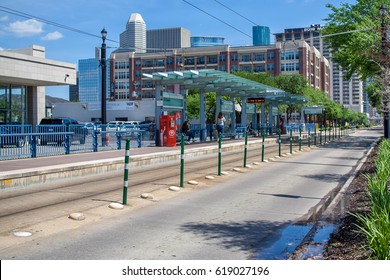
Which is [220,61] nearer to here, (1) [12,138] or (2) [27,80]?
(2) [27,80]

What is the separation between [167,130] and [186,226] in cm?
1843

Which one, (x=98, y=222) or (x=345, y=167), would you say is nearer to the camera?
(x=98, y=222)

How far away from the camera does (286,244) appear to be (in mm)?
6781

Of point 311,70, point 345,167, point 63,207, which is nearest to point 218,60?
point 311,70

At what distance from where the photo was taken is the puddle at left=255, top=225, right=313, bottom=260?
612 cm

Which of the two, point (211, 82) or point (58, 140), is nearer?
point (58, 140)

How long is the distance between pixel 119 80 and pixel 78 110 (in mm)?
57105

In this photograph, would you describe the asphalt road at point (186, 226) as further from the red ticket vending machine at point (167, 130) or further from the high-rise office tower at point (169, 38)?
the high-rise office tower at point (169, 38)

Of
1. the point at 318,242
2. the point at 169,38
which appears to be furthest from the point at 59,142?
the point at 169,38

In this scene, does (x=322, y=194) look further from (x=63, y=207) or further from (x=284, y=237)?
(x=63, y=207)

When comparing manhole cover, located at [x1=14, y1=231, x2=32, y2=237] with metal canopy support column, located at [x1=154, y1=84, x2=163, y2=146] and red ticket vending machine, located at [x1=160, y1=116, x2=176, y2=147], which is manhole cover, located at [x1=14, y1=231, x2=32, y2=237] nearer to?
red ticket vending machine, located at [x1=160, y1=116, x2=176, y2=147]

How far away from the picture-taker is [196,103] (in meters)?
73.6

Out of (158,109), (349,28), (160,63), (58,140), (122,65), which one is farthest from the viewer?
(122,65)

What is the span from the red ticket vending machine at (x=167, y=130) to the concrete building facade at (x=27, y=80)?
844 centimetres
